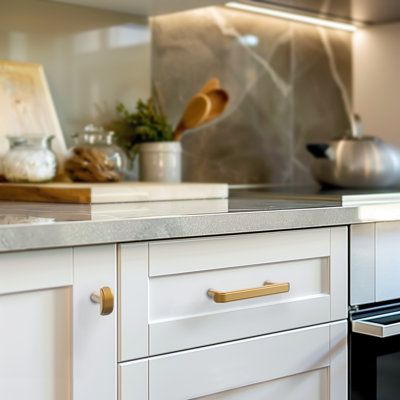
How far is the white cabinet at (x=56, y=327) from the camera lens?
83 cm

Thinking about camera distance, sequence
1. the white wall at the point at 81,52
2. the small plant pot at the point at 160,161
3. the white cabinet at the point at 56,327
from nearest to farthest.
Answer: the white cabinet at the point at 56,327
the white wall at the point at 81,52
the small plant pot at the point at 160,161

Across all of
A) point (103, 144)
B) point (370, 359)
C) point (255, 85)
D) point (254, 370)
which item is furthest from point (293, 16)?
point (254, 370)

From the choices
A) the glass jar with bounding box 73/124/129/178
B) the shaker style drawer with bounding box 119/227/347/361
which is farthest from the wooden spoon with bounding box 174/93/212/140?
the shaker style drawer with bounding box 119/227/347/361

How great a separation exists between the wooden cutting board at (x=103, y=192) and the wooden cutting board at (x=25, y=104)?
156 mm

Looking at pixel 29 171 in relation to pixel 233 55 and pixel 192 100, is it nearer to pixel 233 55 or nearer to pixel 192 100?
pixel 192 100

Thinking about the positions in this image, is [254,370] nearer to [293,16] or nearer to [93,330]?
[93,330]

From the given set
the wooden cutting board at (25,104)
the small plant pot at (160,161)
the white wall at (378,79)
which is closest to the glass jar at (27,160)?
the wooden cutting board at (25,104)

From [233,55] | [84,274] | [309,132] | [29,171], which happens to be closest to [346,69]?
[309,132]

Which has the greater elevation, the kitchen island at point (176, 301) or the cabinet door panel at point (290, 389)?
the kitchen island at point (176, 301)

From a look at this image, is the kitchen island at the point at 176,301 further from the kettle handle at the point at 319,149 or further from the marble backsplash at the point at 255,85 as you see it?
the marble backsplash at the point at 255,85

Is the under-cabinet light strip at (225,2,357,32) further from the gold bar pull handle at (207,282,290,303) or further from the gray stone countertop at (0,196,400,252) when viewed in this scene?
the gold bar pull handle at (207,282,290,303)

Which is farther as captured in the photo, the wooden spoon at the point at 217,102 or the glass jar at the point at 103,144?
the wooden spoon at the point at 217,102

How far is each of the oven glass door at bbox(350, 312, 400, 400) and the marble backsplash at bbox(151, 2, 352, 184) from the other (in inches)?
30.4

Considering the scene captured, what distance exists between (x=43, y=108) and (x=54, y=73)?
10 centimetres
